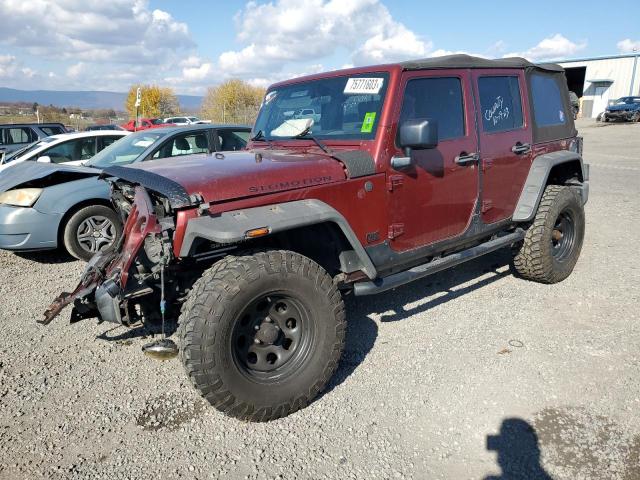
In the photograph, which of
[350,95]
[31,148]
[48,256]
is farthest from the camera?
[31,148]

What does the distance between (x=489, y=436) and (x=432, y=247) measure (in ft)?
4.99

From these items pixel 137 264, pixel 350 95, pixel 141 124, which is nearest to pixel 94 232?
pixel 137 264

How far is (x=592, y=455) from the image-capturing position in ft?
8.30

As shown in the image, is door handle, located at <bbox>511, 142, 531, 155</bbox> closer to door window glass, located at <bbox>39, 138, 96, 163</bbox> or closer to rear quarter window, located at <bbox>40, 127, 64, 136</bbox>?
door window glass, located at <bbox>39, 138, 96, 163</bbox>

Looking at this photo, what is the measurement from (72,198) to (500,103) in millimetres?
4714

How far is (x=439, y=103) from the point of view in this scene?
147 inches

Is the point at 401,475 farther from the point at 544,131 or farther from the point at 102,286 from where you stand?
the point at 544,131

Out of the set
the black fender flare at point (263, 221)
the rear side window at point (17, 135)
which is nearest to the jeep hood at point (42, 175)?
the black fender flare at point (263, 221)

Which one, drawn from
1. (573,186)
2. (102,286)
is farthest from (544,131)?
(102,286)

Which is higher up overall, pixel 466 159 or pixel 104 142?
pixel 104 142

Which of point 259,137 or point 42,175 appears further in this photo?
point 42,175

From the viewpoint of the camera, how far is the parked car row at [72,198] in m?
5.48

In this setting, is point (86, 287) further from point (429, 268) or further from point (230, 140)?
point (230, 140)

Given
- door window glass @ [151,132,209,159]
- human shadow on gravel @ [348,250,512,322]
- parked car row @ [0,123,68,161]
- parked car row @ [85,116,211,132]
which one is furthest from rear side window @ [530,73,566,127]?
parked car row @ [85,116,211,132]
